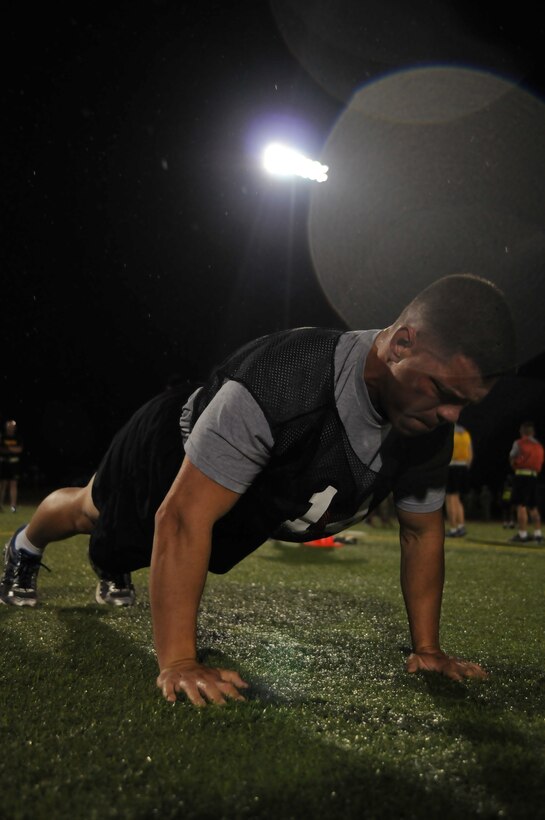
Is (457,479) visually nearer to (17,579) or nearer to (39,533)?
(17,579)

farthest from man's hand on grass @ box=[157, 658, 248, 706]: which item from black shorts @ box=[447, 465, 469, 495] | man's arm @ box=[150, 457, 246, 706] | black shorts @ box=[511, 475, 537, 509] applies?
black shorts @ box=[511, 475, 537, 509]

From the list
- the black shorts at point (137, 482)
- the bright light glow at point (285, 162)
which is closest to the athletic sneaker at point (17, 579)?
the black shorts at point (137, 482)

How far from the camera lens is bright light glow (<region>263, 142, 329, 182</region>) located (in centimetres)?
A: 1300

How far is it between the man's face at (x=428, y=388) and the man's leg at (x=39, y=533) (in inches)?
58.4

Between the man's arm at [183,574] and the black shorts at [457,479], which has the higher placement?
the man's arm at [183,574]

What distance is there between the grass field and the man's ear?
1.01 m

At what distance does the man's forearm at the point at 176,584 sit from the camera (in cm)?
213

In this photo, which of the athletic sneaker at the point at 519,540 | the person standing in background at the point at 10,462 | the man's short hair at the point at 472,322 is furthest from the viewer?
the person standing in background at the point at 10,462

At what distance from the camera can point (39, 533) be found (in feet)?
11.3

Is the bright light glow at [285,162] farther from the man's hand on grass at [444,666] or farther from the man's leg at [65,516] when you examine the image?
the man's hand on grass at [444,666]

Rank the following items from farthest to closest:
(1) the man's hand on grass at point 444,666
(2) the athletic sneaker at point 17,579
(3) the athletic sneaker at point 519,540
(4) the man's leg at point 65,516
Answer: (3) the athletic sneaker at point 519,540 → (2) the athletic sneaker at point 17,579 → (4) the man's leg at point 65,516 → (1) the man's hand on grass at point 444,666

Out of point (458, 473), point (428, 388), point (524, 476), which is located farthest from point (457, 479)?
point (428, 388)

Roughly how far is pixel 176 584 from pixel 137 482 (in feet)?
2.39

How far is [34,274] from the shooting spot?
29.7 metres
